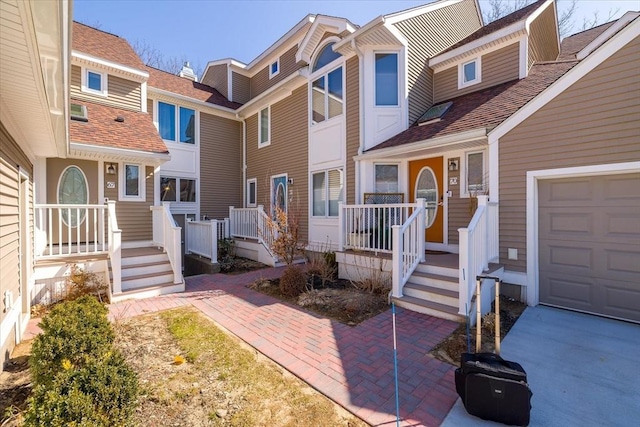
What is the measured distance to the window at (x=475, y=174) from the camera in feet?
21.7

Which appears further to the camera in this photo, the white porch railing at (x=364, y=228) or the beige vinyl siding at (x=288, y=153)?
the beige vinyl siding at (x=288, y=153)

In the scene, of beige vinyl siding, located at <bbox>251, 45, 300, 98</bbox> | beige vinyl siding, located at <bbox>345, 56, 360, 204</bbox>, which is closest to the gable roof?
beige vinyl siding, located at <bbox>251, 45, 300, 98</bbox>

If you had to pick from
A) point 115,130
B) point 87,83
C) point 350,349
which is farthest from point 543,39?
point 87,83

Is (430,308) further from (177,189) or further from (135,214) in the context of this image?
(177,189)

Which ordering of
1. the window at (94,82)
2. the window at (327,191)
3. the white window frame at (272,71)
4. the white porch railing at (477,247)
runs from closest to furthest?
the white porch railing at (477,247)
the window at (94,82)
the window at (327,191)
the white window frame at (272,71)

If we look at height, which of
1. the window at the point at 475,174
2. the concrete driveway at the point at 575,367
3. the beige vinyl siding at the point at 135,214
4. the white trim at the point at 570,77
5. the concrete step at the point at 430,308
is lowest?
the concrete driveway at the point at 575,367

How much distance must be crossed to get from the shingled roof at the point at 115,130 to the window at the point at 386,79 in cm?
635

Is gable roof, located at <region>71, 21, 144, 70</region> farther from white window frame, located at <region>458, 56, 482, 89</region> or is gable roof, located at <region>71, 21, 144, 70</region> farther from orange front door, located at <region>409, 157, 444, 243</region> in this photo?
white window frame, located at <region>458, 56, 482, 89</region>

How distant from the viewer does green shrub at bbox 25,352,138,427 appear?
1.94 m

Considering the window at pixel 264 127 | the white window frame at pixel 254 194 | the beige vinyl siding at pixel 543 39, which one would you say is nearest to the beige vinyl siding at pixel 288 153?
the white window frame at pixel 254 194

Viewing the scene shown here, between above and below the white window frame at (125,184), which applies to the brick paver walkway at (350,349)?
below

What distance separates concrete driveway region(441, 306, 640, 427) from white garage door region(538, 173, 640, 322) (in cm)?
32

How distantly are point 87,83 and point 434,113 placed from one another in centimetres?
1016

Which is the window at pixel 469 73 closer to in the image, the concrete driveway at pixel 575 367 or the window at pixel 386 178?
the window at pixel 386 178
